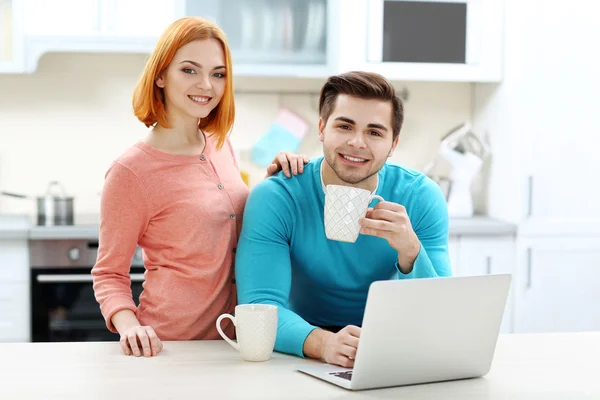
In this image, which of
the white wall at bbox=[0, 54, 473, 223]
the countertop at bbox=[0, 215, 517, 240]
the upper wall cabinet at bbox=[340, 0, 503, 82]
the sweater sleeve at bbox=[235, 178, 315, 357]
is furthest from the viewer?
the white wall at bbox=[0, 54, 473, 223]

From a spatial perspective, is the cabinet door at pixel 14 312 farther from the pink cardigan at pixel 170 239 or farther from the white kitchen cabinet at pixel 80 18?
the pink cardigan at pixel 170 239

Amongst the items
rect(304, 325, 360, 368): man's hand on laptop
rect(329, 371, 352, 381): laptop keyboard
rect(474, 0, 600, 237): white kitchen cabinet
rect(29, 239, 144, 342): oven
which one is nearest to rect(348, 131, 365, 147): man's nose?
rect(304, 325, 360, 368): man's hand on laptop

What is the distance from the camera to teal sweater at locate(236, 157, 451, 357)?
1.75 m

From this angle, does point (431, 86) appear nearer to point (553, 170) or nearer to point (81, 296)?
point (553, 170)

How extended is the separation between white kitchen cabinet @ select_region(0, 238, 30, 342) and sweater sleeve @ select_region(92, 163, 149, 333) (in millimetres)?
1570

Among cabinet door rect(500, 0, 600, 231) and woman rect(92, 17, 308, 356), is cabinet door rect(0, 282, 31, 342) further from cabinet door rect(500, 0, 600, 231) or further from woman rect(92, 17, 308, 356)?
cabinet door rect(500, 0, 600, 231)

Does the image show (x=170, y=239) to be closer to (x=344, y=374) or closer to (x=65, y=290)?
(x=344, y=374)

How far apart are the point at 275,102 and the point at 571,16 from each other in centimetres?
131

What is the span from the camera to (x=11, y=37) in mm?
3396

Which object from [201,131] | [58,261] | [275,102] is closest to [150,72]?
[201,131]

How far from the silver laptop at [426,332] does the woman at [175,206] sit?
17.1 inches

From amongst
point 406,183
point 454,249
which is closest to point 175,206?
point 406,183

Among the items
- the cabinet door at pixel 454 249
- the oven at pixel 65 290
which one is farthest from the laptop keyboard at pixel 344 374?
the cabinet door at pixel 454 249

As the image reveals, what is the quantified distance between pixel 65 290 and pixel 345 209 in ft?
6.60
